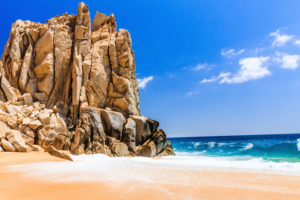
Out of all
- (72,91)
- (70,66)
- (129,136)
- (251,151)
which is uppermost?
(70,66)

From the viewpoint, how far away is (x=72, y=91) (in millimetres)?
19781

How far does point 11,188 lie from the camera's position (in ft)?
17.9

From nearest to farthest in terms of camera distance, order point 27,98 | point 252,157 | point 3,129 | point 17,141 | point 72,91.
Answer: point 17,141 < point 3,129 < point 27,98 < point 72,91 < point 252,157

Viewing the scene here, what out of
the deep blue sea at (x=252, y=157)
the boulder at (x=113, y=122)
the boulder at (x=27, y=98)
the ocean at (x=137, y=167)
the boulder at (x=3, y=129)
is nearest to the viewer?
the ocean at (x=137, y=167)

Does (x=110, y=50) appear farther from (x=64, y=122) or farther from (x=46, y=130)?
(x=46, y=130)

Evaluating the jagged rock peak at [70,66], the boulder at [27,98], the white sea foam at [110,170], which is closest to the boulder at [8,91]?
the boulder at [27,98]

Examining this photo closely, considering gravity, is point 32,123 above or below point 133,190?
above

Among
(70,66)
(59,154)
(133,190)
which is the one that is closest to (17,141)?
(59,154)

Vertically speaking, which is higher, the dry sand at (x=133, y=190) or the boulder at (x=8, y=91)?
the boulder at (x=8, y=91)

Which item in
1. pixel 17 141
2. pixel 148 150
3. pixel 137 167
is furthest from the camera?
pixel 148 150

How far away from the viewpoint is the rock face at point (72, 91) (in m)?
16.1

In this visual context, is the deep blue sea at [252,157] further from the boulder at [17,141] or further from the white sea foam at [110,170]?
the boulder at [17,141]

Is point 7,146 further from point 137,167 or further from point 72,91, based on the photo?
point 137,167

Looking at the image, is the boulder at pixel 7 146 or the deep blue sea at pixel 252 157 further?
the boulder at pixel 7 146
